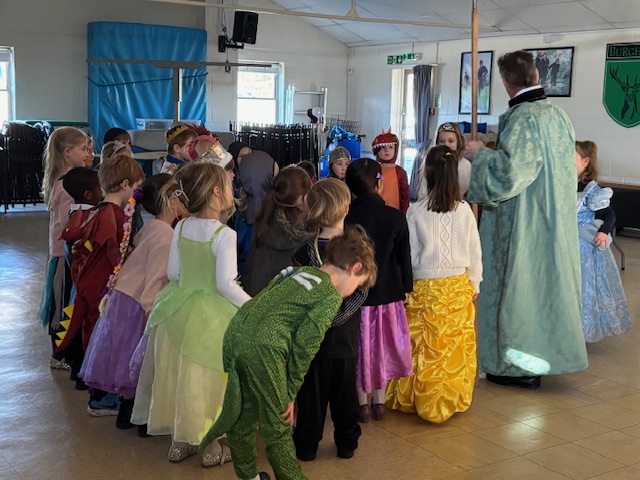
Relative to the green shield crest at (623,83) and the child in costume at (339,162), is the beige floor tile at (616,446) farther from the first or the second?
the green shield crest at (623,83)

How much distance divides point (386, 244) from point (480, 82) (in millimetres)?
10179

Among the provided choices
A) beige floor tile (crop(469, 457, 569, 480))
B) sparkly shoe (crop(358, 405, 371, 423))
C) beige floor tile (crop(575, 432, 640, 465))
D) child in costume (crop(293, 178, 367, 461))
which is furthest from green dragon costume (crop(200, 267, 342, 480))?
beige floor tile (crop(575, 432, 640, 465))

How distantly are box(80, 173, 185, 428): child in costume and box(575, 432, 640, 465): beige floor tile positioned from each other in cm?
201

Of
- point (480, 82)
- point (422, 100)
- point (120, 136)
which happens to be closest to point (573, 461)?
point (120, 136)

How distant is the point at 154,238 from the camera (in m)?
3.59

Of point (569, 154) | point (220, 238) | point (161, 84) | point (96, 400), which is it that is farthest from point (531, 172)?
point (161, 84)

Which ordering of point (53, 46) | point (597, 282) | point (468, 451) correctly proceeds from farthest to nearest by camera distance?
point (53, 46) → point (597, 282) → point (468, 451)

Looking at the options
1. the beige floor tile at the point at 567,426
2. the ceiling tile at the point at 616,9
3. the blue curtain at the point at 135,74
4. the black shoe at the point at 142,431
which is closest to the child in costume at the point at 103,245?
the black shoe at the point at 142,431

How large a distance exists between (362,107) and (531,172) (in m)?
11.8

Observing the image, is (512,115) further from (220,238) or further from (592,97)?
(592,97)

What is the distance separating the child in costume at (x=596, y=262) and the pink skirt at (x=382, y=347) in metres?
1.94

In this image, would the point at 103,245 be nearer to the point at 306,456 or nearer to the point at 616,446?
the point at 306,456

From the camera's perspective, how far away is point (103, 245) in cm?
386

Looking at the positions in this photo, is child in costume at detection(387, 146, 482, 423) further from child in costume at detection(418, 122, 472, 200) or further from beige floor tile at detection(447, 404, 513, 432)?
child in costume at detection(418, 122, 472, 200)
